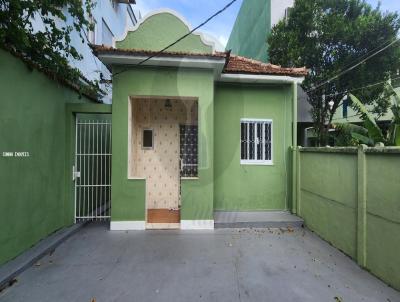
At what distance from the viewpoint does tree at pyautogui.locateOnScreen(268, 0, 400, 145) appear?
1144 centimetres

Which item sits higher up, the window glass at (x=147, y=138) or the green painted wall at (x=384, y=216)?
the window glass at (x=147, y=138)

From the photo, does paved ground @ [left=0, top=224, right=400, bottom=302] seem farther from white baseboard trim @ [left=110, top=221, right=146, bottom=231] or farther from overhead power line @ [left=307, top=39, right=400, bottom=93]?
overhead power line @ [left=307, top=39, right=400, bottom=93]

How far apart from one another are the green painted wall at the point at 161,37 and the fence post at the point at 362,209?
4.24 metres

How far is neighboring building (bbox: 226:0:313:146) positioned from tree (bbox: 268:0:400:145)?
1258mm

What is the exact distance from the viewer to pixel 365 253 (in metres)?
4.22

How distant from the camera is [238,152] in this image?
7.41m

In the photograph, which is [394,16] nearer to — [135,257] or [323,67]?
[323,67]

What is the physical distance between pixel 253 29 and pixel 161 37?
1509cm

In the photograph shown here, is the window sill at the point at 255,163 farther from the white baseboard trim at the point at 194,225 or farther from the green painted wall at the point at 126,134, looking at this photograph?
the white baseboard trim at the point at 194,225

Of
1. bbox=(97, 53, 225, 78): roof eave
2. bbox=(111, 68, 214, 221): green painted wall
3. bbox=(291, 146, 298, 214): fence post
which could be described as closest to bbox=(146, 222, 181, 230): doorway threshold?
bbox=(111, 68, 214, 221): green painted wall

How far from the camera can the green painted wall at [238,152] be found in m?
7.37

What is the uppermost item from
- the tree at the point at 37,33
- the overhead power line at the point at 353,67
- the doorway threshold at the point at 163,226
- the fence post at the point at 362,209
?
the overhead power line at the point at 353,67

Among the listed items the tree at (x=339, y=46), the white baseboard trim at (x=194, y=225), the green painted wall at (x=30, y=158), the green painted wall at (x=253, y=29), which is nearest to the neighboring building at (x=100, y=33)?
the green painted wall at (x=30, y=158)

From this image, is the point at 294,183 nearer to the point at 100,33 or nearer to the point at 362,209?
the point at 362,209
